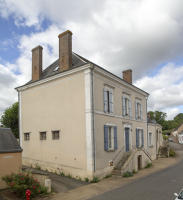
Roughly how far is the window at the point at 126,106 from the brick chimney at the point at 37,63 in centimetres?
766

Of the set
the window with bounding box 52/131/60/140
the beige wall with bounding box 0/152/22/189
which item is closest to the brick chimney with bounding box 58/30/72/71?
the window with bounding box 52/131/60/140

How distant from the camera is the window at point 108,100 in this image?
48.1 feet

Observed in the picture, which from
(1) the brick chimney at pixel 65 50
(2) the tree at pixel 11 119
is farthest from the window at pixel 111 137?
(2) the tree at pixel 11 119

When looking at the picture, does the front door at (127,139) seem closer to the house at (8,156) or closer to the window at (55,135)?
the window at (55,135)

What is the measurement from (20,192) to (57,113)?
6.81m

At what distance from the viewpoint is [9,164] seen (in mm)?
10555

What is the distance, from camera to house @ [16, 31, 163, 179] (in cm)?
1311

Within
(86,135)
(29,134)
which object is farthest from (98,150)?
(29,134)

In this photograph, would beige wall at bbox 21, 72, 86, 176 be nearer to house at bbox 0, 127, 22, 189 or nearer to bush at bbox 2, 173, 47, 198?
house at bbox 0, 127, 22, 189

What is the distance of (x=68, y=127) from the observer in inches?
553

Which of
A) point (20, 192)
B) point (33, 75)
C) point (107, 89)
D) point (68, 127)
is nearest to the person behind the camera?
point (20, 192)

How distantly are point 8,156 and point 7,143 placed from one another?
776 mm

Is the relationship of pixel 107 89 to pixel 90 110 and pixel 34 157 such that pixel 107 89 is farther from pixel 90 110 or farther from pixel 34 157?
pixel 34 157

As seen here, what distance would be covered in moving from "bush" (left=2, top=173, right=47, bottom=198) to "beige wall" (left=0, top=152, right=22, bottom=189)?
0.79 metres
